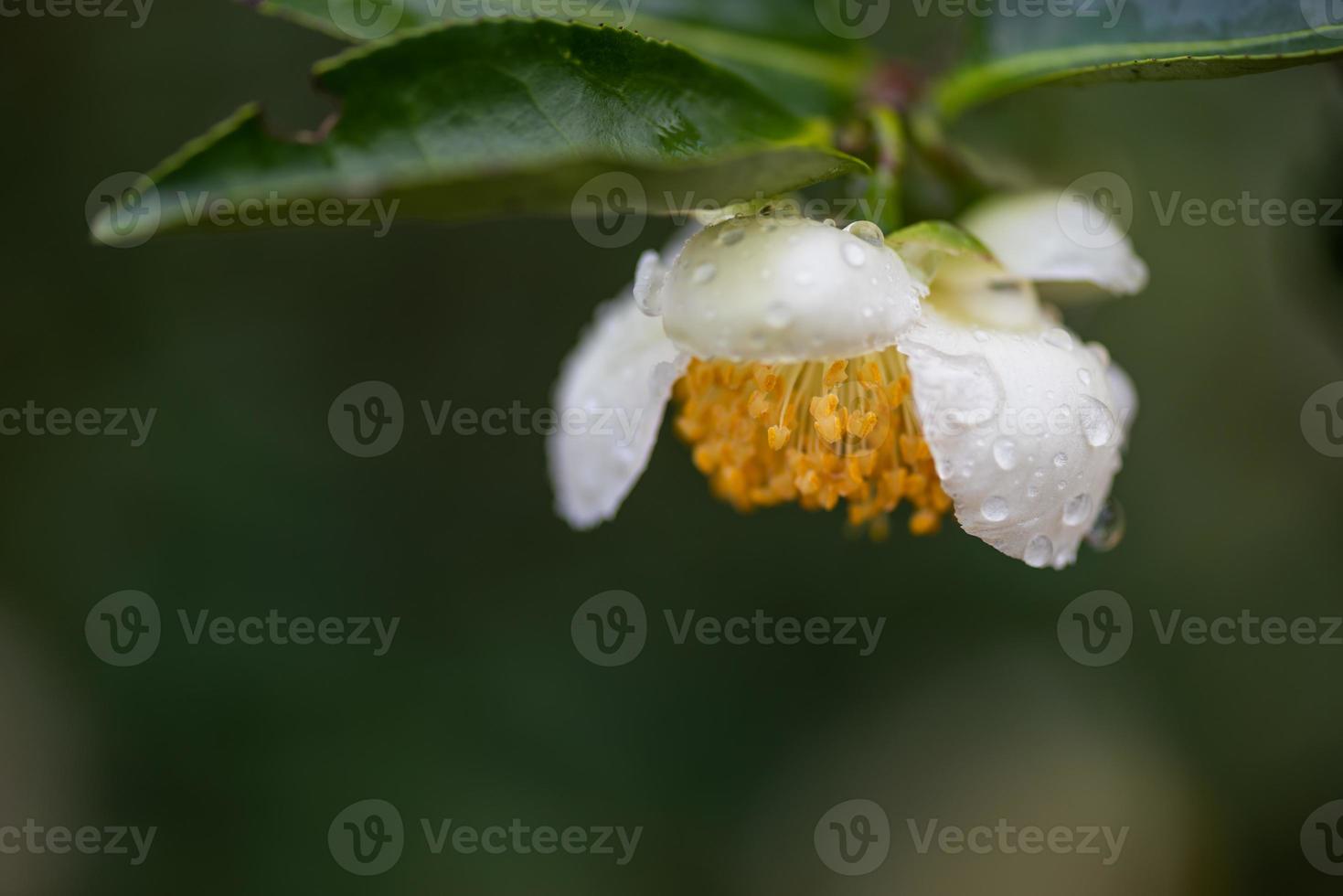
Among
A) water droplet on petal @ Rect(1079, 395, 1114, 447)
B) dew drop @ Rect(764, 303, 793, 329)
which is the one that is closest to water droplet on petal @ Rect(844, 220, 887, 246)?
dew drop @ Rect(764, 303, 793, 329)

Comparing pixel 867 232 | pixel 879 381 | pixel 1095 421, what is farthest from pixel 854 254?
pixel 1095 421

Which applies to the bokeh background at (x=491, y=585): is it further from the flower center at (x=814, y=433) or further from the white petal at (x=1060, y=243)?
the flower center at (x=814, y=433)

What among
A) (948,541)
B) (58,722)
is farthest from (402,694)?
(948,541)

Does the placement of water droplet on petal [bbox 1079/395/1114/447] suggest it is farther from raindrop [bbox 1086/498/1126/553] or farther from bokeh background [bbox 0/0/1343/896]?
bokeh background [bbox 0/0/1343/896]

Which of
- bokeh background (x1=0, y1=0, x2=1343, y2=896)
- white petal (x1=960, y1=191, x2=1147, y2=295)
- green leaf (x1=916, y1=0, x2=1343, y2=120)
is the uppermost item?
green leaf (x1=916, y1=0, x2=1343, y2=120)

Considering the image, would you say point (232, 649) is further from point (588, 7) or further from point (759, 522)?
point (588, 7)

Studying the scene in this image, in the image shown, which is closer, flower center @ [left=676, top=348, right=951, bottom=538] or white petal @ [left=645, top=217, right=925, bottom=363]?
white petal @ [left=645, top=217, right=925, bottom=363]

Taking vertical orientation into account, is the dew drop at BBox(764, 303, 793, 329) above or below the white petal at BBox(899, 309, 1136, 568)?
above

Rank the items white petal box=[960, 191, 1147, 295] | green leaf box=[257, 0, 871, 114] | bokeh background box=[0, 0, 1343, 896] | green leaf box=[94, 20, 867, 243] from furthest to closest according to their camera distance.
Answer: bokeh background box=[0, 0, 1343, 896] < green leaf box=[257, 0, 871, 114] < white petal box=[960, 191, 1147, 295] < green leaf box=[94, 20, 867, 243]

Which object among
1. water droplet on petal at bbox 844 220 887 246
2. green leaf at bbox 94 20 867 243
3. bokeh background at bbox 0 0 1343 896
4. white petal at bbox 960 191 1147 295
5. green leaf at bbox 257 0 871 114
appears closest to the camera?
green leaf at bbox 94 20 867 243
